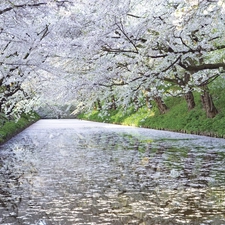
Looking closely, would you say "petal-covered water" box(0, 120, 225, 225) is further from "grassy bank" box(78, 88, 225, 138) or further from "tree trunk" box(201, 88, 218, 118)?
"tree trunk" box(201, 88, 218, 118)

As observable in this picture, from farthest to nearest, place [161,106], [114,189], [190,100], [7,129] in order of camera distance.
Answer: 1. [161,106]
2. [190,100]
3. [7,129]
4. [114,189]

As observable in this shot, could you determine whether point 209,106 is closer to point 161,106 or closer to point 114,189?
point 161,106

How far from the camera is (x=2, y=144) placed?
26.1m

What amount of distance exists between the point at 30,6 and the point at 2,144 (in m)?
17.7

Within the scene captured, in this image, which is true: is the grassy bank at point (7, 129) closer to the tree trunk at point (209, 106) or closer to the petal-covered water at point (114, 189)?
the petal-covered water at point (114, 189)

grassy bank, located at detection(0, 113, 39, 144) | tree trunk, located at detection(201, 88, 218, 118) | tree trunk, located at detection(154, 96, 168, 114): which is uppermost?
tree trunk, located at detection(154, 96, 168, 114)

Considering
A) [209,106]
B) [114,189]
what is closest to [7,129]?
[209,106]

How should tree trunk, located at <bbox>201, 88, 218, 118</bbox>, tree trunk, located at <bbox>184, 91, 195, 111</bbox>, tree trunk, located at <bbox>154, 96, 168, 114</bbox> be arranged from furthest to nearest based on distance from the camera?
1. tree trunk, located at <bbox>154, 96, 168, 114</bbox>
2. tree trunk, located at <bbox>184, 91, 195, 111</bbox>
3. tree trunk, located at <bbox>201, 88, 218, 118</bbox>

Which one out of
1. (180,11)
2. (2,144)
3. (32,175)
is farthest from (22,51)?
(180,11)

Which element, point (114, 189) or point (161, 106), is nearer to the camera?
point (114, 189)

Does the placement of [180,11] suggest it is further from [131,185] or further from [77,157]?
[77,157]

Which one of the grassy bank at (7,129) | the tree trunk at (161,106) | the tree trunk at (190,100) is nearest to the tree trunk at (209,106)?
the tree trunk at (190,100)

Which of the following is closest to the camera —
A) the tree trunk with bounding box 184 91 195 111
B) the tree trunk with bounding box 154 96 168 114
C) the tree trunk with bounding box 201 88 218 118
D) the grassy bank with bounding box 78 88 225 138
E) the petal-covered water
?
the petal-covered water

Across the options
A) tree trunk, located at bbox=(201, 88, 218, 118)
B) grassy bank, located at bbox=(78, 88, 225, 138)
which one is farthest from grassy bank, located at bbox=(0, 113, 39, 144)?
tree trunk, located at bbox=(201, 88, 218, 118)
